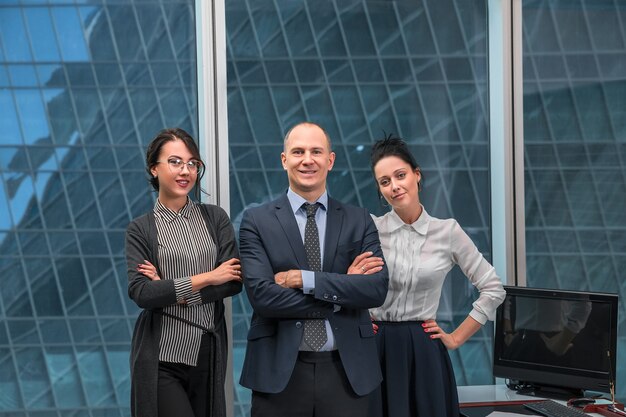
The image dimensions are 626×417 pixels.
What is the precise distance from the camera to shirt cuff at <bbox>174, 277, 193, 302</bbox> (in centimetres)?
260

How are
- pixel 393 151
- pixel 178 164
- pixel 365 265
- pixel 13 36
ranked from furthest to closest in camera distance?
pixel 13 36 < pixel 393 151 < pixel 178 164 < pixel 365 265

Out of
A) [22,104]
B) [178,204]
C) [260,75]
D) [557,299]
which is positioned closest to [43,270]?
[22,104]

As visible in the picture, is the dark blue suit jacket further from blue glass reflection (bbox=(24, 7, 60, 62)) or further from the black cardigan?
blue glass reflection (bbox=(24, 7, 60, 62))

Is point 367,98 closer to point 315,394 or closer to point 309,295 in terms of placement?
point 309,295

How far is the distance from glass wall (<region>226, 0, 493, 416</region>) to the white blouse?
3.25ft

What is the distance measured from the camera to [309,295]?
245 centimetres

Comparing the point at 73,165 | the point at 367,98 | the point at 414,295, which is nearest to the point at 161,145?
the point at 73,165

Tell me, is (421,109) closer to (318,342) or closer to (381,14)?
(381,14)

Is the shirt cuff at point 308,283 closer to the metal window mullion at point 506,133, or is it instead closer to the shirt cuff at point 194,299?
the shirt cuff at point 194,299

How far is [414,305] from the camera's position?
2.90m

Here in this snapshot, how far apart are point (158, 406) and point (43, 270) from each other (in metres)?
1.47

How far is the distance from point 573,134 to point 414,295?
1818 mm

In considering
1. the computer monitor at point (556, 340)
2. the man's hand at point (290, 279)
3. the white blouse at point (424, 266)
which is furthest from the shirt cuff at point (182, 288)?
the computer monitor at point (556, 340)

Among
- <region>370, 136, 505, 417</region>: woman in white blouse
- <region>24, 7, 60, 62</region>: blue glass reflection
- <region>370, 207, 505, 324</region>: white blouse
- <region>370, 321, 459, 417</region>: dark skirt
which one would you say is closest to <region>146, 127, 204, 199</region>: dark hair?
<region>370, 136, 505, 417</region>: woman in white blouse
